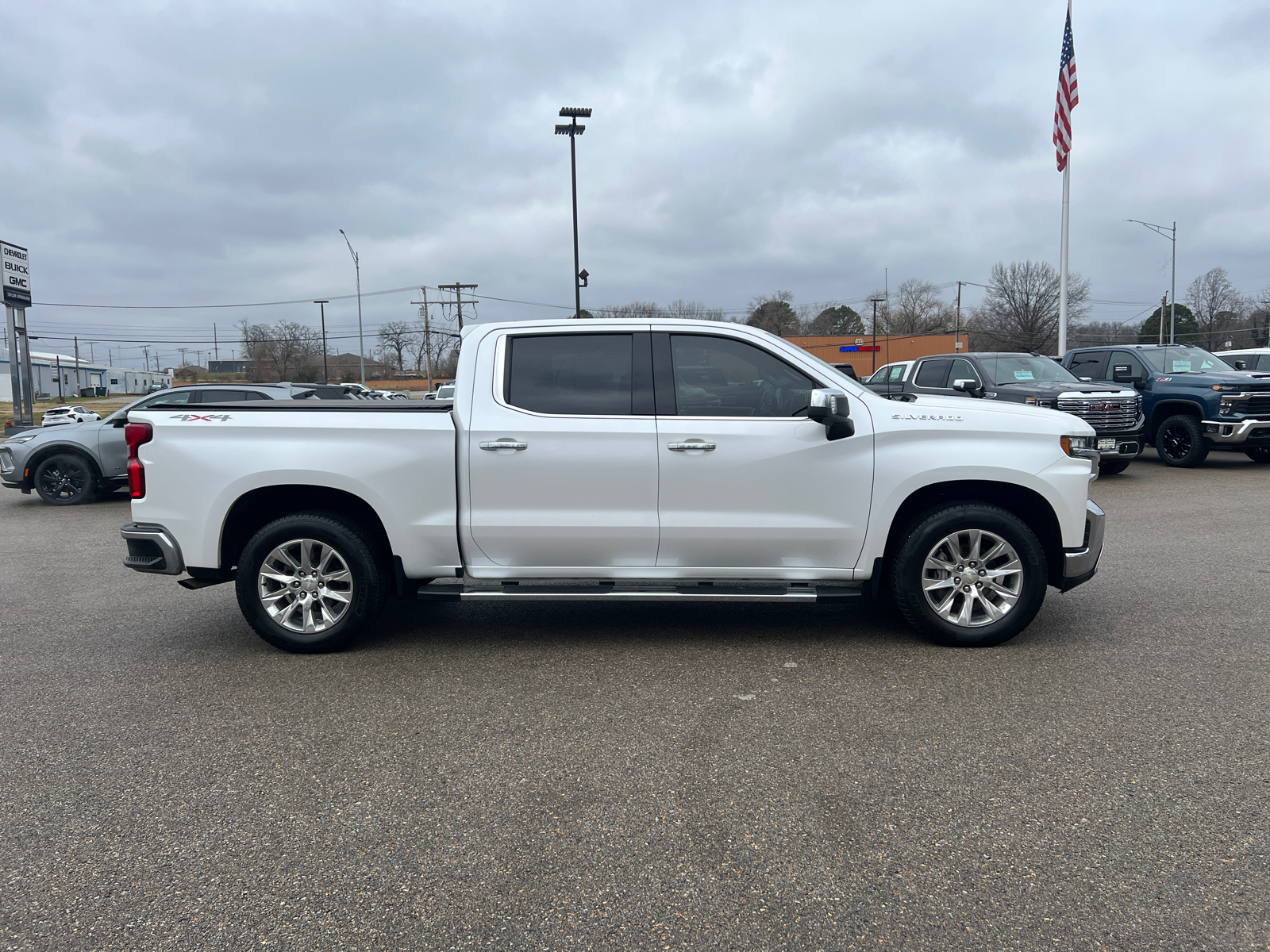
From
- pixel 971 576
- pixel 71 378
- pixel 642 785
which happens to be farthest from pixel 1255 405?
pixel 71 378

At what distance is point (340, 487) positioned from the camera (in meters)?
5.10

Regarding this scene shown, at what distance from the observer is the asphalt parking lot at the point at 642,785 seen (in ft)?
8.73

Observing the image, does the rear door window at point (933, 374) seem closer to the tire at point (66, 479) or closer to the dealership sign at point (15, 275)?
the tire at point (66, 479)

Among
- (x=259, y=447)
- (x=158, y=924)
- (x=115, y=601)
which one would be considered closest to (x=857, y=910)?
(x=158, y=924)

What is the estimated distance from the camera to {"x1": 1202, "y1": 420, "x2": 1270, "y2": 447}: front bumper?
13219 mm

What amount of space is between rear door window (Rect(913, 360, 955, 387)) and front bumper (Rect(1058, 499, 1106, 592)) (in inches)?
386

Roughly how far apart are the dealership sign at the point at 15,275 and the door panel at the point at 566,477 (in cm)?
1730

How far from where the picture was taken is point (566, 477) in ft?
16.6

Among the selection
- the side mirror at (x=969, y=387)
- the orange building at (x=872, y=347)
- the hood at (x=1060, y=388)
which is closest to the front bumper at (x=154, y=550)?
the side mirror at (x=969, y=387)

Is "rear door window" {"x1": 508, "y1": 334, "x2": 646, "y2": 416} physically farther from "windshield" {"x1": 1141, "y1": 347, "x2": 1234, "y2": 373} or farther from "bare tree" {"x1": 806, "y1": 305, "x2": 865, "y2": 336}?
"bare tree" {"x1": 806, "y1": 305, "x2": 865, "y2": 336}

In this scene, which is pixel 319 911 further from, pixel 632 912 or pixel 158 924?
pixel 632 912

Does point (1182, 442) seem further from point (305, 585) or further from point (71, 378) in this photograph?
point (71, 378)

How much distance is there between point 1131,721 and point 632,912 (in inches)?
105

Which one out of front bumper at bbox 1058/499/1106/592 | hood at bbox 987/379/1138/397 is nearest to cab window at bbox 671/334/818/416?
front bumper at bbox 1058/499/1106/592
